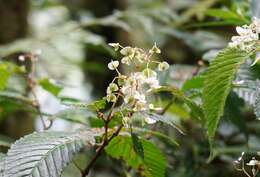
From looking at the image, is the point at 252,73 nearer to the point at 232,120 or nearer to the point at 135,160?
the point at 232,120

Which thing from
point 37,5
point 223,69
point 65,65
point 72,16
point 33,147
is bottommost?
point 33,147

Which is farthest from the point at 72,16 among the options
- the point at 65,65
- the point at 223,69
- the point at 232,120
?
the point at 223,69

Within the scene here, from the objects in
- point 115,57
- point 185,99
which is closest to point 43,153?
point 185,99

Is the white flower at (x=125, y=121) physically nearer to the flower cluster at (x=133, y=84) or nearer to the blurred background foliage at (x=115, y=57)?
the flower cluster at (x=133, y=84)

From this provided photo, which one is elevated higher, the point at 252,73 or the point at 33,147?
the point at 252,73

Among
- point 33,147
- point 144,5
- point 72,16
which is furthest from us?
point 144,5

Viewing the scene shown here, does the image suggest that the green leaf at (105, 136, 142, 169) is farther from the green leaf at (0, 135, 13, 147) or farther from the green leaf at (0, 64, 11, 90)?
the green leaf at (0, 64, 11, 90)

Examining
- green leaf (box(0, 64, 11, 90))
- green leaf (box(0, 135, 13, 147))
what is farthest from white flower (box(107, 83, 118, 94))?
green leaf (box(0, 64, 11, 90))

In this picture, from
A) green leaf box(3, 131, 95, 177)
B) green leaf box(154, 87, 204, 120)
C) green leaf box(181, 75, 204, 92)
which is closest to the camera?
green leaf box(3, 131, 95, 177)
